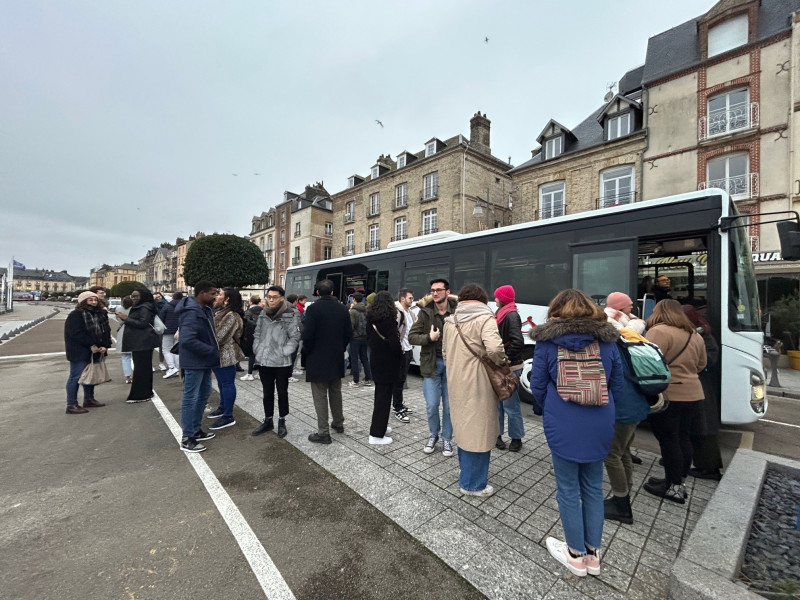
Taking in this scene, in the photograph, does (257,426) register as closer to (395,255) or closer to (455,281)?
(455,281)

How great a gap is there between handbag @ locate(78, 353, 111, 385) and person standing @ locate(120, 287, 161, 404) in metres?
0.38

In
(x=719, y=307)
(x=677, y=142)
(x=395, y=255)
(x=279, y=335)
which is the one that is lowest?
(x=279, y=335)

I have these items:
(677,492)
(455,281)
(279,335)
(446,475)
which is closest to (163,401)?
(279,335)

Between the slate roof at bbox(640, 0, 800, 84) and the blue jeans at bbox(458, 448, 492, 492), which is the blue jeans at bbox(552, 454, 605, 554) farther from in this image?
the slate roof at bbox(640, 0, 800, 84)

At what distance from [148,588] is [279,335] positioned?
273 centimetres

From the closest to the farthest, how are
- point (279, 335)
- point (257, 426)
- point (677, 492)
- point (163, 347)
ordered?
point (677, 492) < point (279, 335) < point (257, 426) < point (163, 347)

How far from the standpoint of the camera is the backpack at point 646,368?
2.41 metres

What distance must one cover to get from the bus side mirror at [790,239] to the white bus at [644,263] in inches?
1.4

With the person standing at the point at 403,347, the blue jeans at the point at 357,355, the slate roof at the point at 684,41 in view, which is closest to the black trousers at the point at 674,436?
the person standing at the point at 403,347

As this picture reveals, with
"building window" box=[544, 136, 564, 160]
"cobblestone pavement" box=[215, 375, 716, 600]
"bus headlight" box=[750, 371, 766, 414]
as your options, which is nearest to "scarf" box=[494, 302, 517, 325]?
"cobblestone pavement" box=[215, 375, 716, 600]

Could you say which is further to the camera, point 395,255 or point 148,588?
point 395,255

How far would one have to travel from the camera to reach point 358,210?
1165 inches

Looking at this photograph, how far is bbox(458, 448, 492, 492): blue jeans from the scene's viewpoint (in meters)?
2.97

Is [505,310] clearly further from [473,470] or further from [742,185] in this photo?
[742,185]
